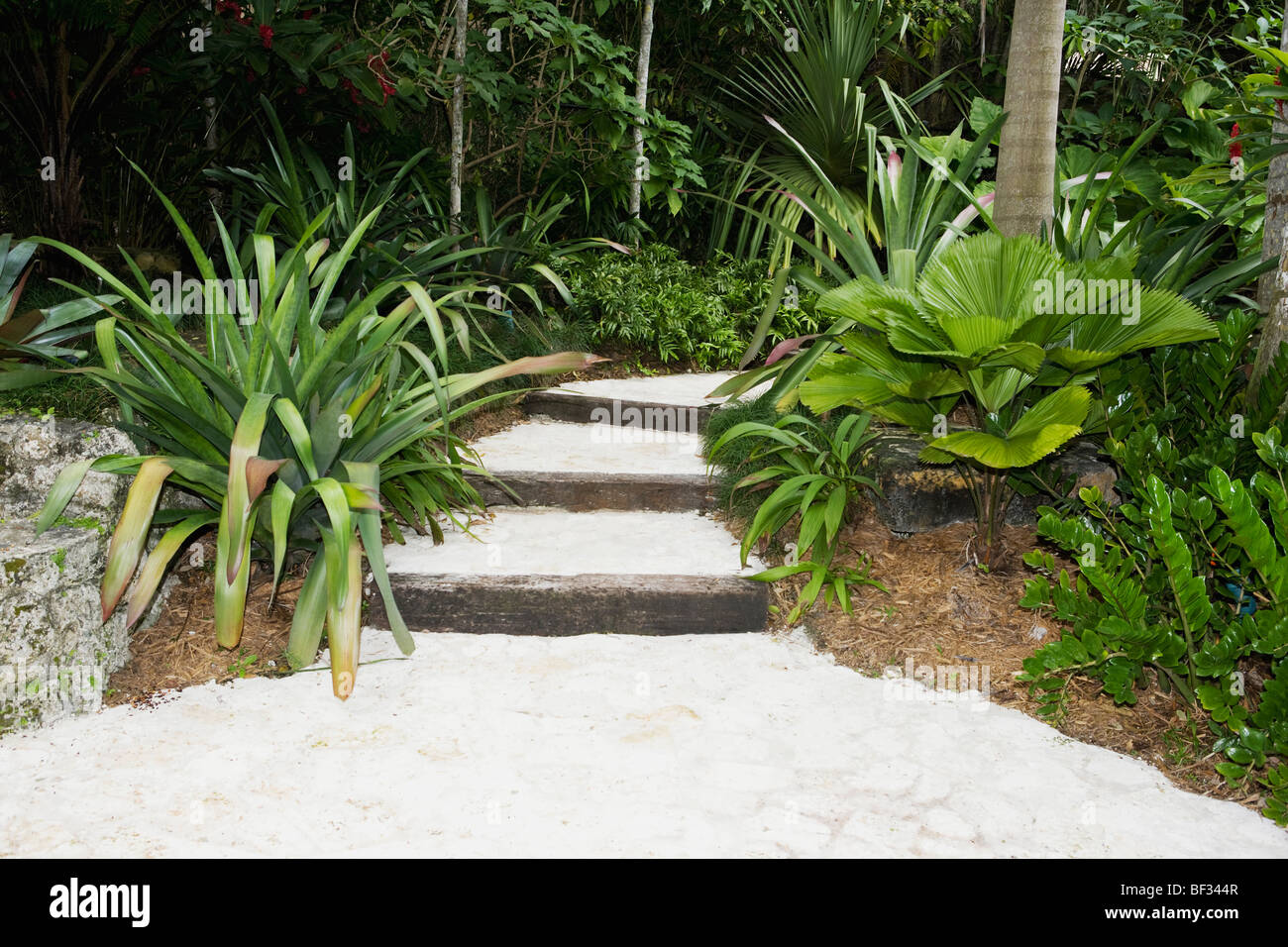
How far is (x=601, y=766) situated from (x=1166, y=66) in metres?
6.14

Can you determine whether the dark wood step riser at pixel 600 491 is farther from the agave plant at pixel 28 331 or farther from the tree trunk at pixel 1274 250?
the tree trunk at pixel 1274 250

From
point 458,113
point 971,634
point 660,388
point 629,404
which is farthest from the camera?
point 458,113

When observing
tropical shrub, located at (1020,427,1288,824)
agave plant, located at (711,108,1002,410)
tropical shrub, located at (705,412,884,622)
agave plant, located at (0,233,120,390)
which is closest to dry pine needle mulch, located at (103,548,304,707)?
agave plant, located at (0,233,120,390)

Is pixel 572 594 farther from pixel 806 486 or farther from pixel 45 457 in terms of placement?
pixel 45 457

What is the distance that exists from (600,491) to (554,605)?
87cm

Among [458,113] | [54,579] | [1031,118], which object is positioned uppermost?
[458,113]

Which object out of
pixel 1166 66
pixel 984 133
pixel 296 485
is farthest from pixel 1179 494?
pixel 1166 66

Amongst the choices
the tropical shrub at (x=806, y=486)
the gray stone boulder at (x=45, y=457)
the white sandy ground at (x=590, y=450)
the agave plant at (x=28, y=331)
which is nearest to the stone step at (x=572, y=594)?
the tropical shrub at (x=806, y=486)

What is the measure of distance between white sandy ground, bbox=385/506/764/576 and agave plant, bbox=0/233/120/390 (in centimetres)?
118

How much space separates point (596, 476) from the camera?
3.70 meters

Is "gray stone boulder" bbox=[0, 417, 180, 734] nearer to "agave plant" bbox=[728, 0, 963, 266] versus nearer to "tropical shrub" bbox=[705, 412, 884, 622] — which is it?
"tropical shrub" bbox=[705, 412, 884, 622]

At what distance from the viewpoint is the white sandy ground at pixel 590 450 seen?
150 inches

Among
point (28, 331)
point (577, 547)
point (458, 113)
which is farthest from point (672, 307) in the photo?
point (28, 331)

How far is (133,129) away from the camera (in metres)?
5.41
